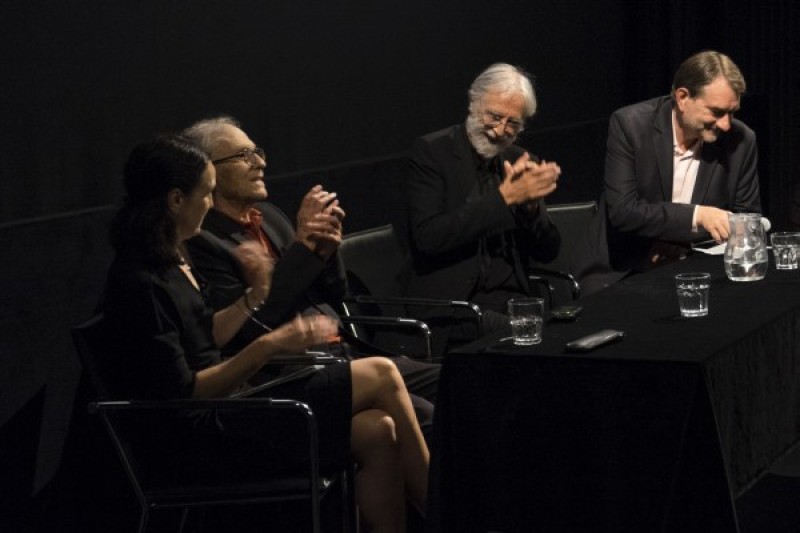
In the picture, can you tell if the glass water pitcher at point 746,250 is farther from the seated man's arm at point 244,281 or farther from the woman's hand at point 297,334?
the woman's hand at point 297,334

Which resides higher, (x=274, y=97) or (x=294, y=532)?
(x=274, y=97)

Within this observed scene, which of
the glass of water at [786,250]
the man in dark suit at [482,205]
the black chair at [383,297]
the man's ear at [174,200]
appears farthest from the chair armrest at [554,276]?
the man's ear at [174,200]

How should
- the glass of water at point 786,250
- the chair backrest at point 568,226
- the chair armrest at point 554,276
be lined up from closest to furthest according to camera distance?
1. the glass of water at point 786,250
2. the chair armrest at point 554,276
3. the chair backrest at point 568,226

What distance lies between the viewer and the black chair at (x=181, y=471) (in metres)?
3.17

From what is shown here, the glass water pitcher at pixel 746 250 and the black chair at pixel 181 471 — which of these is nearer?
the black chair at pixel 181 471

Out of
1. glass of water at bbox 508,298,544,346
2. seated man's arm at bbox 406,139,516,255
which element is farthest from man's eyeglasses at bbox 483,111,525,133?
glass of water at bbox 508,298,544,346

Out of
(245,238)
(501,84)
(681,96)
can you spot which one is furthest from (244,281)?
(681,96)

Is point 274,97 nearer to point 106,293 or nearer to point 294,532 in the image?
point 294,532

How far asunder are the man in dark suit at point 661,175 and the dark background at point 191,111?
3.09 ft

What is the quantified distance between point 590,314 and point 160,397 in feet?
3.66

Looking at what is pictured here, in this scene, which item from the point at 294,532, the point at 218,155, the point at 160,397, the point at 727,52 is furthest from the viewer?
the point at 727,52

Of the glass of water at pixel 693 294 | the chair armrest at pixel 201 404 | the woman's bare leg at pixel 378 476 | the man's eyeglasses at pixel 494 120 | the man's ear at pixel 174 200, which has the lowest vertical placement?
the woman's bare leg at pixel 378 476

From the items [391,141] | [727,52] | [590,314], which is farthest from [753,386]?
[727,52]

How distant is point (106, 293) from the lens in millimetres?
3201
